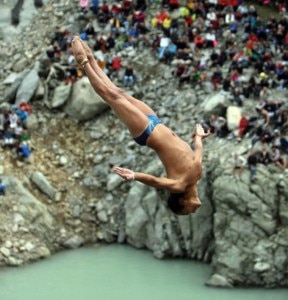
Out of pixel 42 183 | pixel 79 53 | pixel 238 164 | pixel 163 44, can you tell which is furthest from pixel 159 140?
pixel 163 44

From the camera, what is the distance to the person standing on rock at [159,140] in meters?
10.3

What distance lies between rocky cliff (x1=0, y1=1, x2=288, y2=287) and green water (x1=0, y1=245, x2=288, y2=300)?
0.42 m

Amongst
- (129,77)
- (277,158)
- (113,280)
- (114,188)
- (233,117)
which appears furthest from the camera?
(129,77)

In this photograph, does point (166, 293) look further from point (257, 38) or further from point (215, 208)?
point (257, 38)

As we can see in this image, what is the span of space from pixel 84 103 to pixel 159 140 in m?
18.1

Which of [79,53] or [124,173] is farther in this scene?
[79,53]

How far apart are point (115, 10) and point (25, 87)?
420 centimetres

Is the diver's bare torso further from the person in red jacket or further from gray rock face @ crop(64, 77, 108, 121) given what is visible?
gray rock face @ crop(64, 77, 108, 121)

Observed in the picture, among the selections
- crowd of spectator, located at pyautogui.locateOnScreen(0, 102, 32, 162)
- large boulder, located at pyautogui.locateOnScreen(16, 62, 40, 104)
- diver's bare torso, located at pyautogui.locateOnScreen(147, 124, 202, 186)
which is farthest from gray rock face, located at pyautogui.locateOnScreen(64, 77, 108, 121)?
diver's bare torso, located at pyautogui.locateOnScreen(147, 124, 202, 186)

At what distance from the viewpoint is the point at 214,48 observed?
26906mm

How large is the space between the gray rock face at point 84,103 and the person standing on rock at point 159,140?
17.3 metres

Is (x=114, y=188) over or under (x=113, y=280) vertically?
over

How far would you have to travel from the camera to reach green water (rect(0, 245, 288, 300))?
22.4 metres

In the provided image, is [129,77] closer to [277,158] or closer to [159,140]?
[277,158]
